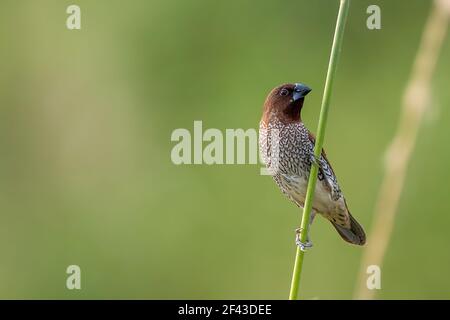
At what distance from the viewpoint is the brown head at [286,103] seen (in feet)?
14.5

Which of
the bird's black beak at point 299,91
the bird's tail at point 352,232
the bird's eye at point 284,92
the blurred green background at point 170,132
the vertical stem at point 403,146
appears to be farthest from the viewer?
the blurred green background at point 170,132

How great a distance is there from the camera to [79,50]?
7465mm

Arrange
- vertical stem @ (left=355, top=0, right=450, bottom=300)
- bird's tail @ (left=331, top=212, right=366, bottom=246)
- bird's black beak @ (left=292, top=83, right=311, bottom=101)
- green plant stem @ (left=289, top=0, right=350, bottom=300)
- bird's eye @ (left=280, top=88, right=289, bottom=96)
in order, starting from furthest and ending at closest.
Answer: bird's tail @ (left=331, top=212, right=366, bottom=246) → bird's eye @ (left=280, top=88, right=289, bottom=96) → bird's black beak @ (left=292, top=83, right=311, bottom=101) → vertical stem @ (left=355, top=0, right=450, bottom=300) → green plant stem @ (left=289, top=0, right=350, bottom=300)

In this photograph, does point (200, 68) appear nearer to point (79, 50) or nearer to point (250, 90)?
point (250, 90)

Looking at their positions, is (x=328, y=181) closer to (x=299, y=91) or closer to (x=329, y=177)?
(x=329, y=177)

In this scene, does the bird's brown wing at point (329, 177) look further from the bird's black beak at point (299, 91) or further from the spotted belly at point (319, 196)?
the bird's black beak at point (299, 91)

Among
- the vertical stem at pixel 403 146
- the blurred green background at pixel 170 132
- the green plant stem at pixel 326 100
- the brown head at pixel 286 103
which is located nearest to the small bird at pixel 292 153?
the brown head at pixel 286 103

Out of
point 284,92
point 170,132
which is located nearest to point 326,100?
point 284,92

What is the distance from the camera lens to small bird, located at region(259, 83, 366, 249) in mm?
4531

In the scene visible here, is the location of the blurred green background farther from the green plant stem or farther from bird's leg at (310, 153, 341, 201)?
the green plant stem

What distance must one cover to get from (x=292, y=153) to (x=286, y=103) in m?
0.28

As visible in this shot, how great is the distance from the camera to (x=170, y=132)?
23.4ft

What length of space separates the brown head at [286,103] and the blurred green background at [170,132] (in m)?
2.44

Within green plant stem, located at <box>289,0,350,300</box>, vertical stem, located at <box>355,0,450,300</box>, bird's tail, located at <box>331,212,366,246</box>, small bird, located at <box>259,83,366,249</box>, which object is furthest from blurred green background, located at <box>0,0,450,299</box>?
green plant stem, located at <box>289,0,350,300</box>
